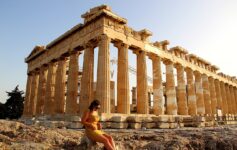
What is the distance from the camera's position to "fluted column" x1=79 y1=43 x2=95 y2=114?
1965cm

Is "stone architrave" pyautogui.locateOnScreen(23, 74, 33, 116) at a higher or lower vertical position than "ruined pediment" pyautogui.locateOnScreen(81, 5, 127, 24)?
lower

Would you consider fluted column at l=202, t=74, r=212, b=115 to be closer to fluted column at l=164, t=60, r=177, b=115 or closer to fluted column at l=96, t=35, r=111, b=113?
fluted column at l=164, t=60, r=177, b=115

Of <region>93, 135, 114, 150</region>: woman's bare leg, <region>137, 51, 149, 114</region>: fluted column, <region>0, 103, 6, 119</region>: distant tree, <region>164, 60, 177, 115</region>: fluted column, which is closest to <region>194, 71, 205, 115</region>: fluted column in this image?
<region>164, 60, 177, 115</region>: fluted column

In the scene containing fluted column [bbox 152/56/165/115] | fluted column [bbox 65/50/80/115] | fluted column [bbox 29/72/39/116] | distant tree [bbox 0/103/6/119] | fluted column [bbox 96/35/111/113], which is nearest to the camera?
fluted column [bbox 96/35/111/113]

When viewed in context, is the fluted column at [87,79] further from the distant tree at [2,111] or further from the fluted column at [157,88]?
the distant tree at [2,111]

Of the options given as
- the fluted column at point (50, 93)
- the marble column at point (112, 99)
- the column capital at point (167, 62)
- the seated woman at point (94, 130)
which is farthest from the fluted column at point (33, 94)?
the seated woman at point (94, 130)

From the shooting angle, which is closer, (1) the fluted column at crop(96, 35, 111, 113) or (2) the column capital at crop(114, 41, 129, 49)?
(1) the fluted column at crop(96, 35, 111, 113)

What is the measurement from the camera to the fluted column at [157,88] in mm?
23344

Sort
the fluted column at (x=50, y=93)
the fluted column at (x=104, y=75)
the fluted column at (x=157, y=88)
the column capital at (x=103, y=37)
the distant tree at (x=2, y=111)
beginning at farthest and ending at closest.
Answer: the distant tree at (x=2, y=111), the fluted column at (x=50, y=93), the fluted column at (x=157, y=88), the column capital at (x=103, y=37), the fluted column at (x=104, y=75)

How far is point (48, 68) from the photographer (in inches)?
1073

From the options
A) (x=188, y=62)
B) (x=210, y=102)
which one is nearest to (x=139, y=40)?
(x=188, y=62)

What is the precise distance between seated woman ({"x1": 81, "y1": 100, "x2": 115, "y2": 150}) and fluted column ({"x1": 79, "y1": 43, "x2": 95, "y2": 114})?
13.6 m

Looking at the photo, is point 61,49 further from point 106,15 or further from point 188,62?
point 188,62

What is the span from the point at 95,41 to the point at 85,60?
1.96 meters
